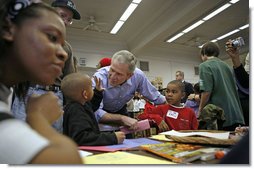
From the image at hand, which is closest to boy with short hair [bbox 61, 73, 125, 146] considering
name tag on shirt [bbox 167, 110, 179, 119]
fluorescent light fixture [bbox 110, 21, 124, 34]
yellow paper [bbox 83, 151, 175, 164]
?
yellow paper [bbox 83, 151, 175, 164]

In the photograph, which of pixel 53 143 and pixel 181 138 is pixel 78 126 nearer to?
pixel 181 138

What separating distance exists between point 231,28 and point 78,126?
2.55 feet

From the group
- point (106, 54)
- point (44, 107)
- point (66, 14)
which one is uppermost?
point (66, 14)

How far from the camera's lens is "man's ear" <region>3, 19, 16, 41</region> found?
0.40 metres

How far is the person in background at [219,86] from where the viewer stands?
1.20 m

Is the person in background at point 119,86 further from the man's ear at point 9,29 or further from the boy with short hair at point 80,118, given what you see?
the man's ear at point 9,29

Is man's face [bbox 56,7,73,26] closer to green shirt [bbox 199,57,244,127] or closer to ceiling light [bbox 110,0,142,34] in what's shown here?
ceiling light [bbox 110,0,142,34]

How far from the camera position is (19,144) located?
0.89 feet

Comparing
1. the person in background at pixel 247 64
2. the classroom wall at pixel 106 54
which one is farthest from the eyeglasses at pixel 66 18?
the person in background at pixel 247 64

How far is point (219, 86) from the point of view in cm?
127

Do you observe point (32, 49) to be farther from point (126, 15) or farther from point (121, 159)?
point (126, 15)

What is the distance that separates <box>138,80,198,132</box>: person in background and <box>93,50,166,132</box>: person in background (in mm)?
105

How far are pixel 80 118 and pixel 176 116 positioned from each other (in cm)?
74

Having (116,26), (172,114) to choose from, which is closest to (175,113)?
(172,114)
